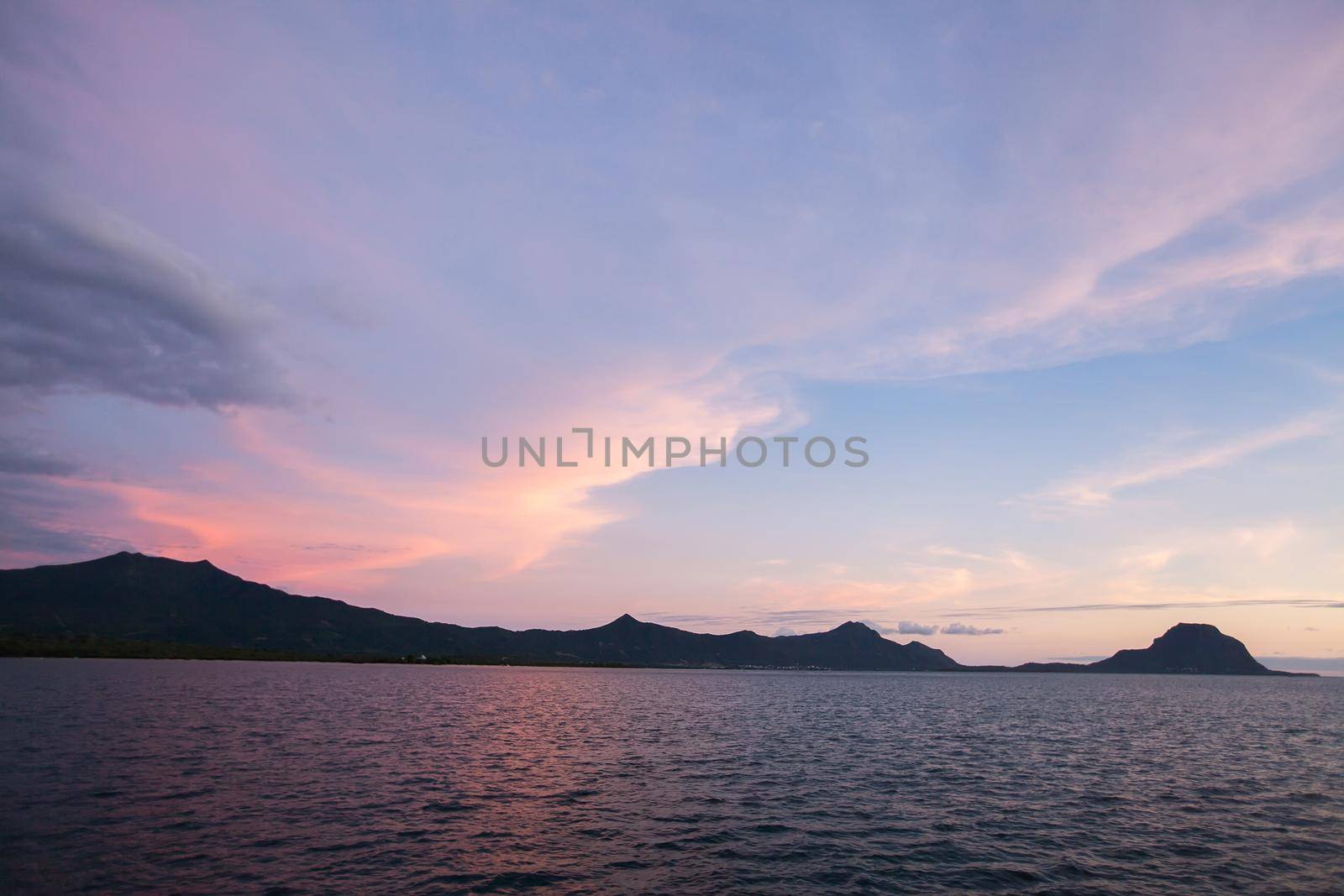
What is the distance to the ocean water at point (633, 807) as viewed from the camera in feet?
106

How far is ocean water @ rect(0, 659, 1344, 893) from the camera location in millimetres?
32188

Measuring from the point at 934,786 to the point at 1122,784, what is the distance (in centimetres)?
1735

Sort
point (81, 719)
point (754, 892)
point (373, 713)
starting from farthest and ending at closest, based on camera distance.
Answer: point (373, 713) < point (81, 719) < point (754, 892)

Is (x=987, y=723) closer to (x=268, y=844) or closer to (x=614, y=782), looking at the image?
(x=614, y=782)

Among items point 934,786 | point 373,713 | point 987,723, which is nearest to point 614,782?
point 934,786

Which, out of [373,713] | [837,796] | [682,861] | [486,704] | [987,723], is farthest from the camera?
[486,704]

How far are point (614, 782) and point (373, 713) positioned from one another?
210 feet

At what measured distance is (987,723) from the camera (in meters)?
116

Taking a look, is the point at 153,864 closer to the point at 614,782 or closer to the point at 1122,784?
the point at 614,782

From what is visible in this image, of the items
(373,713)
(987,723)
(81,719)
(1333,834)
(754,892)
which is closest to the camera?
(754,892)

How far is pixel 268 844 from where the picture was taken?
3475 centimetres

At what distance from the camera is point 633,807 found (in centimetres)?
4641

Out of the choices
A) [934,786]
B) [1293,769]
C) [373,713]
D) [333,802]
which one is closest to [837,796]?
[934,786]

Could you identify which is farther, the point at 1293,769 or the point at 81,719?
the point at 81,719
